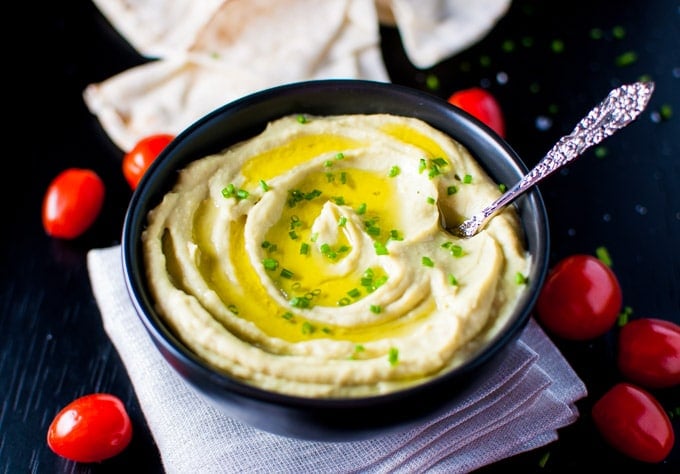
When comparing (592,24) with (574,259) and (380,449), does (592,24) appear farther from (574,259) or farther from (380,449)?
(380,449)

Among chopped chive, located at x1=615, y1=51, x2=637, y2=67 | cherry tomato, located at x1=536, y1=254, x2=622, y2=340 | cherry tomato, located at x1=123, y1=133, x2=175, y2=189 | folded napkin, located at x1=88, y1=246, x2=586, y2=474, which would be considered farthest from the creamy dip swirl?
chopped chive, located at x1=615, y1=51, x2=637, y2=67

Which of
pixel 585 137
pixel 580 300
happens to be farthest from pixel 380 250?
pixel 580 300

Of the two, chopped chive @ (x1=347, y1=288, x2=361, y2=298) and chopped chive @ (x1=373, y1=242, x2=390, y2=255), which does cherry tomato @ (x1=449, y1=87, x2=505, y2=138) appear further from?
chopped chive @ (x1=347, y1=288, x2=361, y2=298)

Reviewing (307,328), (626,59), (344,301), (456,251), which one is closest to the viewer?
(307,328)

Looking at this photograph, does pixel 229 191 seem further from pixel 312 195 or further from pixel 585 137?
pixel 585 137

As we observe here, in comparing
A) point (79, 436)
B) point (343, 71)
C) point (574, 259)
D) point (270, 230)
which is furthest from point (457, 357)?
point (343, 71)
